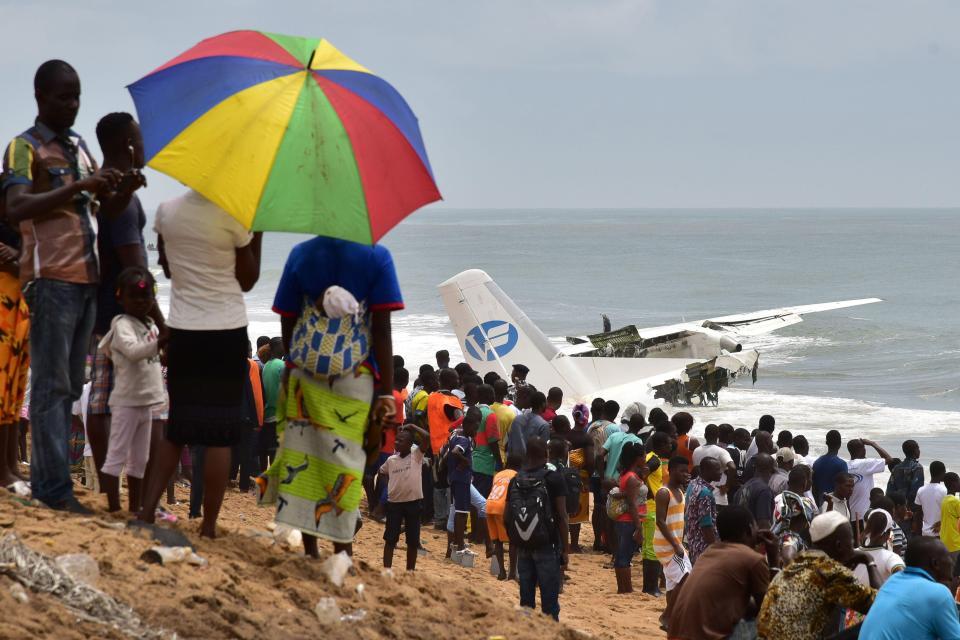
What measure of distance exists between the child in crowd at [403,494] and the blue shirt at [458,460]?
111cm

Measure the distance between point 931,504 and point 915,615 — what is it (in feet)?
21.4

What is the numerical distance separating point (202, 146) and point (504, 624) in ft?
8.94

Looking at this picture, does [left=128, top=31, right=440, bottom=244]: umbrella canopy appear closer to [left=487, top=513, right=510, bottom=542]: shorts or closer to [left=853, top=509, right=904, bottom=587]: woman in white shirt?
[left=853, top=509, right=904, bottom=587]: woman in white shirt

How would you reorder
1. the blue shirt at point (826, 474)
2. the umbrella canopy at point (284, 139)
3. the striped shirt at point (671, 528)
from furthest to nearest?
the blue shirt at point (826, 474) < the striped shirt at point (671, 528) < the umbrella canopy at point (284, 139)

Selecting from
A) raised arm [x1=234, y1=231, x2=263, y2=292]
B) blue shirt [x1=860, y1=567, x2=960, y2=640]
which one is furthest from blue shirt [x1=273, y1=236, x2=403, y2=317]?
blue shirt [x1=860, y1=567, x2=960, y2=640]

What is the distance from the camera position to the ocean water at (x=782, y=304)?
108 ft

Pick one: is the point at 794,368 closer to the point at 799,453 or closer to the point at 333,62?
the point at 799,453

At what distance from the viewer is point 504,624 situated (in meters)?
6.03

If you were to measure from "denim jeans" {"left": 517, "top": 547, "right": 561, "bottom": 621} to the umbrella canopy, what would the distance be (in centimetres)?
385

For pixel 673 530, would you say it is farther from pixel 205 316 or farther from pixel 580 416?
pixel 205 316

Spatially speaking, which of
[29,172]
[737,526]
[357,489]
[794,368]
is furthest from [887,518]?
[794,368]

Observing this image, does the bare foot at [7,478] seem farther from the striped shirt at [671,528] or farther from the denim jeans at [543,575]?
the striped shirt at [671,528]

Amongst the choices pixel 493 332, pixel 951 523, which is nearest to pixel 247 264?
pixel 951 523

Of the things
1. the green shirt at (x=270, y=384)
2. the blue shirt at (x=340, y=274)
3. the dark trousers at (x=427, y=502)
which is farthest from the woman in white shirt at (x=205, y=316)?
the dark trousers at (x=427, y=502)
